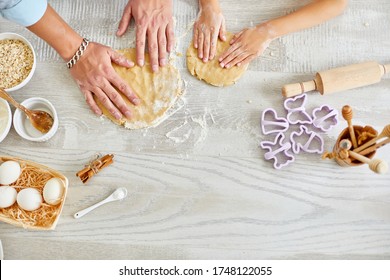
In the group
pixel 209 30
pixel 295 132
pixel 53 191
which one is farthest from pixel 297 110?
pixel 53 191

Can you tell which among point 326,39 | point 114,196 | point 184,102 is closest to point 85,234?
point 114,196

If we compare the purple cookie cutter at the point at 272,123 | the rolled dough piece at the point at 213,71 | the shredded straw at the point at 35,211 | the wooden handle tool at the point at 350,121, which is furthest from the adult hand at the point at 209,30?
the shredded straw at the point at 35,211

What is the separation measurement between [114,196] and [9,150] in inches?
11.4

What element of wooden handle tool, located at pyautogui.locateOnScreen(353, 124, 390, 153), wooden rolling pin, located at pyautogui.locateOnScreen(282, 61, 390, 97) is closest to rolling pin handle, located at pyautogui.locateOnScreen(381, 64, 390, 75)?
wooden rolling pin, located at pyautogui.locateOnScreen(282, 61, 390, 97)

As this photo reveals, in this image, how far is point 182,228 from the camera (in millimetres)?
925

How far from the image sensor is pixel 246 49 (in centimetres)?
99

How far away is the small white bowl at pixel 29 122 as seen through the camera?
36.7 inches

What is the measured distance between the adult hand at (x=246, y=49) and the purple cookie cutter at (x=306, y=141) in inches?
8.7

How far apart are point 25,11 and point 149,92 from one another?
1.07ft

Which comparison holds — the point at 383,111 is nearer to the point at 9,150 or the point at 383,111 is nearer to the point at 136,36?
the point at 136,36

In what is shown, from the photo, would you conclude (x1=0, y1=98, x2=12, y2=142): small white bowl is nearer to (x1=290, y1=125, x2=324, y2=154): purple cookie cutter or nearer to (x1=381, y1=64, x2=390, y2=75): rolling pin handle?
(x1=290, y1=125, x2=324, y2=154): purple cookie cutter

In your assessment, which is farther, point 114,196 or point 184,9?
point 184,9

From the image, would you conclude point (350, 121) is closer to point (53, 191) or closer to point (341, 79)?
point (341, 79)

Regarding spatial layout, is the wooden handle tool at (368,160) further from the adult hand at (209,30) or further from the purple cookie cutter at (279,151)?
the adult hand at (209,30)
